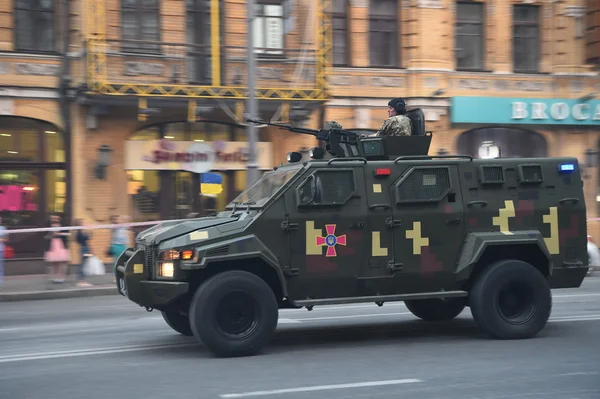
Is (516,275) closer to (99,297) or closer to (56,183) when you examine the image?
(99,297)

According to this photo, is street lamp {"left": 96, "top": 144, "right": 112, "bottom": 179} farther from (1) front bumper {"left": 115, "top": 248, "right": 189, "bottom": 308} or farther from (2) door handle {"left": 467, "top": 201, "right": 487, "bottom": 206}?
(2) door handle {"left": 467, "top": 201, "right": 487, "bottom": 206}

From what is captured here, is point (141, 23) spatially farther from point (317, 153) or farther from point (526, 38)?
Answer: point (317, 153)

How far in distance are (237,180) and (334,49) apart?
14.9ft

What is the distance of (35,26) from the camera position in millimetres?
22375

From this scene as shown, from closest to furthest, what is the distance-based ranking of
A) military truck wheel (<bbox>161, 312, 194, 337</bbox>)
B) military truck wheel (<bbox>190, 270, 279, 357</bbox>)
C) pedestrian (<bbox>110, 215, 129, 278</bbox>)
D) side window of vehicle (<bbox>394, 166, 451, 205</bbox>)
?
military truck wheel (<bbox>190, 270, 279, 357</bbox>) < side window of vehicle (<bbox>394, 166, 451, 205</bbox>) < military truck wheel (<bbox>161, 312, 194, 337</bbox>) < pedestrian (<bbox>110, 215, 129, 278</bbox>)

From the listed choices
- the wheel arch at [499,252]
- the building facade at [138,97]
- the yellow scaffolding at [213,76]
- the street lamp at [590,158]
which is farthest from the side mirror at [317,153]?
the street lamp at [590,158]

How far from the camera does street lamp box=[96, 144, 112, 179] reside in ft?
74.5

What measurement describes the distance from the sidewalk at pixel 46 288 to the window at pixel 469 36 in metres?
12.9

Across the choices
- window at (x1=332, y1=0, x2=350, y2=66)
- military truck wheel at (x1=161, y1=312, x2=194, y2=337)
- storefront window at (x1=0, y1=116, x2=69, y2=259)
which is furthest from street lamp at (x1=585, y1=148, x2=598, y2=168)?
military truck wheel at (x1=161, y1=312, x2=194, y2=337)

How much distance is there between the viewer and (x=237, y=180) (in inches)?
954

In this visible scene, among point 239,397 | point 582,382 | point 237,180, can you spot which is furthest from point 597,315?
point 237,180

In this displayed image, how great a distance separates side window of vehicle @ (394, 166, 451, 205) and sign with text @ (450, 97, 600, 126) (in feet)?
53.5

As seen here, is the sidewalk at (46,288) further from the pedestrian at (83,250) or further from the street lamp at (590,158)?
the street lamp at (590,158)

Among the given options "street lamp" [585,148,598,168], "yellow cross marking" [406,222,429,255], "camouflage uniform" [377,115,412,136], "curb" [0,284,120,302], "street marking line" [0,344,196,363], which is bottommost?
"curb" [0,284,120,302]
